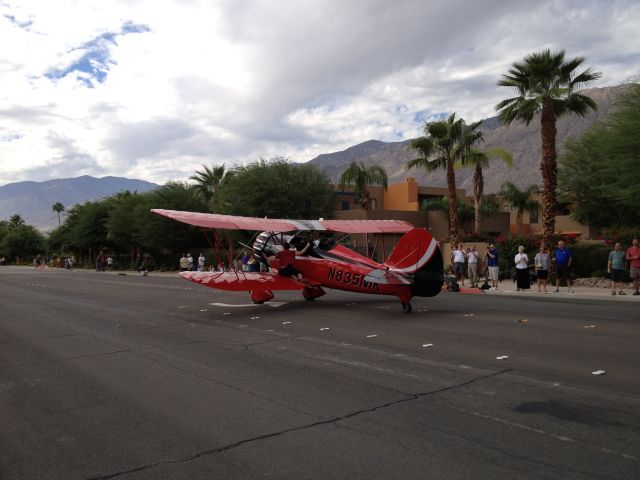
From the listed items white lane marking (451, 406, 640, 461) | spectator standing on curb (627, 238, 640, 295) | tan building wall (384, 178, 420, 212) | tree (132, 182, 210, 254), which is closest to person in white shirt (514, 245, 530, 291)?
spectator standing on curb (627, 238, 640, 295)

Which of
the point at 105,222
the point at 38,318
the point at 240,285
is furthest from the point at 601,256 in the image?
the point at 105,222

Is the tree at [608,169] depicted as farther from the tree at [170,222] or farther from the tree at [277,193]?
the tree at [170,222]

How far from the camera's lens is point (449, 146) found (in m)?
29.5

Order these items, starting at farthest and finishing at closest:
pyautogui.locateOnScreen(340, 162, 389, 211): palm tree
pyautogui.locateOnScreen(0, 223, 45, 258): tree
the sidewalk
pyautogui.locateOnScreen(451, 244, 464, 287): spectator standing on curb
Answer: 1. pyautogui.locateOnScreen(0, 223, 45, 258): tree
2. pyautogui.locateOnScreen(340, 162, 389, 211): palm tree
3. pyautogui.locateOnScreen(451, 244, 464, 287): spectator standing on curb
4. the sidewalk

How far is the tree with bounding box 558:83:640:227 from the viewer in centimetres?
1925

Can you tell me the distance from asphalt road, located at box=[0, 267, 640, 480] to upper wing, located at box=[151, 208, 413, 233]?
3139 mm

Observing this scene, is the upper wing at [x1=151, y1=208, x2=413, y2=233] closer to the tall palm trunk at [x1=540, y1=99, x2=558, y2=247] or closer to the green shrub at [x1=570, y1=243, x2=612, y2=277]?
the tall palm trunk at [x1=540, y1=99, x2=558, y2=247]

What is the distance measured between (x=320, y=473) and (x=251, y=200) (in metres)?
33.9

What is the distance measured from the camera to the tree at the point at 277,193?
3756 centimetres

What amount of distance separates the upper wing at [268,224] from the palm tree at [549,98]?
9398 mm

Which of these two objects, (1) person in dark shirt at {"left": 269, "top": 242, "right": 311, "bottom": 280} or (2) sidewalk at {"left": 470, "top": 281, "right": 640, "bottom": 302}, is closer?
(1) person in dark shirt at {"left": 269, "top": 242, "right": 311, "bottom": 280}

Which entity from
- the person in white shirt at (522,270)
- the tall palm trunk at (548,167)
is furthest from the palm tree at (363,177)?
the person in white shirt at (522,270)

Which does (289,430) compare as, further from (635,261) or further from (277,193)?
(277,193)

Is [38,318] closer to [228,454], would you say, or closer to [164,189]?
[228,454]
